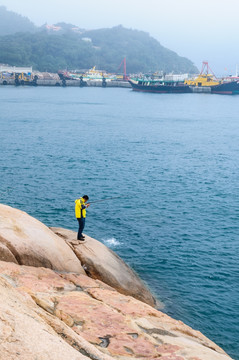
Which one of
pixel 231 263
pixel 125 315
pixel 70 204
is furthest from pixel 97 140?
pixel 125 315

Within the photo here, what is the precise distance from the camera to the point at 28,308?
10.4 metres

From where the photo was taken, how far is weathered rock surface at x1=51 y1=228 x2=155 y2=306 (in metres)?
18.0

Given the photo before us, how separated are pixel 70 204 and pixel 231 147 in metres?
37.8

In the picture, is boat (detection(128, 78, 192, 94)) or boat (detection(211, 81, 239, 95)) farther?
boat (detection(211, 81, 239, 95))

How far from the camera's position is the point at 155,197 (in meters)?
36.6

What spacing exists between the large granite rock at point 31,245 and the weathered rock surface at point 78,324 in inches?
24.6

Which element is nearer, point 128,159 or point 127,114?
point 128,159

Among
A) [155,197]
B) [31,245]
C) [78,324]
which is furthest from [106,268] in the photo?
[155,197]

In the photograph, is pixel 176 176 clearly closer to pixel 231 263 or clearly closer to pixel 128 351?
pixel 231 263

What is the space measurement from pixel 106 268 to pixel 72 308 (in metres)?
5.73

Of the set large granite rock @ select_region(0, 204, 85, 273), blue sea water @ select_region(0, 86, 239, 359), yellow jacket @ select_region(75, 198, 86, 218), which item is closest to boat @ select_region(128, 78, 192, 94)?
blue sea water @ select_region(0, 86, 239, 359)

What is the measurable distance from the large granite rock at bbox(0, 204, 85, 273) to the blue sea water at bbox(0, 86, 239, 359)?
5622 mm

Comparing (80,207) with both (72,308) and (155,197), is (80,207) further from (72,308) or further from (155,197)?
(155,197)

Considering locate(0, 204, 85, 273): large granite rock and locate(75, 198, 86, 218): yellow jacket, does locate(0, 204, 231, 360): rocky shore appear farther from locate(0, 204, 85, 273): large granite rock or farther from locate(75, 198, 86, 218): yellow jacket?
locate(75, 198, 86, 218): yellow jacket
